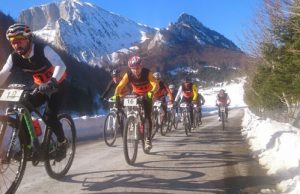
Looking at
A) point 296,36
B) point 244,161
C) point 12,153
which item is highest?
point 296,36

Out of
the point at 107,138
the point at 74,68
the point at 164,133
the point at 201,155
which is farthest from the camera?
the point at 74,68

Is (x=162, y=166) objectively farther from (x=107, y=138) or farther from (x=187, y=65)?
(x=187, y=65)

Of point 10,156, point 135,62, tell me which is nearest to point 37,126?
point 10,156

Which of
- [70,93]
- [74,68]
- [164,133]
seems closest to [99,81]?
[74,68]

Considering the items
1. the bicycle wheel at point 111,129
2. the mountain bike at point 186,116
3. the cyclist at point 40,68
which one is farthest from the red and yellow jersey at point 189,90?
the cyclist at point 40,68

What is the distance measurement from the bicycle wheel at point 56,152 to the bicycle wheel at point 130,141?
44.1 inches

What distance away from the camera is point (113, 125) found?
38.8 feet

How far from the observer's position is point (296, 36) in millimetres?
13875

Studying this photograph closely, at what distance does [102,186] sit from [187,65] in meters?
178

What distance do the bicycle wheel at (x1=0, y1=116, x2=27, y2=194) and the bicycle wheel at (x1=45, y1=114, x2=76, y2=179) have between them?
73 cm

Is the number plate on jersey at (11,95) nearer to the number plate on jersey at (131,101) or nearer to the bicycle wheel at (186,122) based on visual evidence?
the number plate on jersey at (131,101)

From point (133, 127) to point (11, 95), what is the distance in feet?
11.5

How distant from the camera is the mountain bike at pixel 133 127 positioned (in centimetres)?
780

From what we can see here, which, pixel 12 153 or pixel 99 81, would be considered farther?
pixel 99 81
